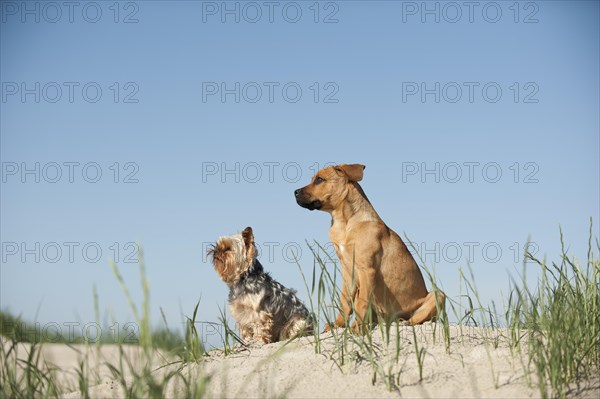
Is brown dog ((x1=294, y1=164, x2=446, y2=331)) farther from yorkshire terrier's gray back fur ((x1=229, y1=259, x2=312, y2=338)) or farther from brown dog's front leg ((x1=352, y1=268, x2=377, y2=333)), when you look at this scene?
yorkshire terrier's gray back fur ((x1=229, y1=259, x2=312, y2=338))

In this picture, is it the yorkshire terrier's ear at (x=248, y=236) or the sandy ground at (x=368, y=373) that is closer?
the sandy ground at (x=368, y=373)

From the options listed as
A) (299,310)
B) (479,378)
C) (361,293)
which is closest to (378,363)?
(479,378)

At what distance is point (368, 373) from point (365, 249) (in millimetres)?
2452

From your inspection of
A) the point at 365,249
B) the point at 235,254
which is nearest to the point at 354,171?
the point at 365,249

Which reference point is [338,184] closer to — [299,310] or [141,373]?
[299,310]

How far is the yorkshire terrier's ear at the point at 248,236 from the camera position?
9.02m

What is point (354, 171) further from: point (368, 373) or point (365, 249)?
point (368, 373)

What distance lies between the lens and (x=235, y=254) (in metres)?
9.12

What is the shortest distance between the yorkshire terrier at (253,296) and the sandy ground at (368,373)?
2.38m

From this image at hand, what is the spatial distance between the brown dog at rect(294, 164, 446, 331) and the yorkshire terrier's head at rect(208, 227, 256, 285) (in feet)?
4.40

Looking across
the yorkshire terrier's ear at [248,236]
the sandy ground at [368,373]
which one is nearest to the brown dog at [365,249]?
the yorkshire terrier's ear at [248,236]

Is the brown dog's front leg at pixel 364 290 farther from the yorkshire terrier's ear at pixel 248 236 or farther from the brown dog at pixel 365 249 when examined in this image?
the yorkshire terrier's ear at pixel 248 236

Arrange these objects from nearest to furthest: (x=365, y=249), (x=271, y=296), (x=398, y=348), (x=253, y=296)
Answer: (x=398, y=348) < (x=365, y=249) < (x=253, y=296) < (x=271, y=296)

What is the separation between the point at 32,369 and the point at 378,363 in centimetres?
299
